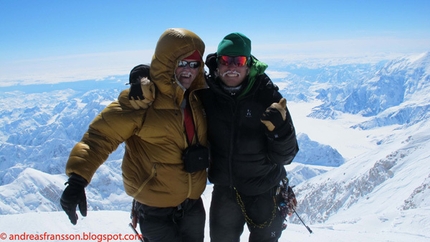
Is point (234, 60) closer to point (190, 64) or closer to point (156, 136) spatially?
Answer: point (190, 64)

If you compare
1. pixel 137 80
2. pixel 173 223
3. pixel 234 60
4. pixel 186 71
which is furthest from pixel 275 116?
pixel 173 223

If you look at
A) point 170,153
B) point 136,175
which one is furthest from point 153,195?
point 170,153

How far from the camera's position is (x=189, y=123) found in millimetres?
5445

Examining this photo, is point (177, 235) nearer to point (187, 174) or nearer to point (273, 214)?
point (187, 174)

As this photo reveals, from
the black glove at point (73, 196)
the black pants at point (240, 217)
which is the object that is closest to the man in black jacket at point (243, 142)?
the black pants at point (240, 217)

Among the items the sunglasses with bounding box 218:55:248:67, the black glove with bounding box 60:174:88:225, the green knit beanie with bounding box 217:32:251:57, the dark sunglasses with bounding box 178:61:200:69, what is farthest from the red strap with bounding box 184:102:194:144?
the black glove with bounding box 60:174:88:225

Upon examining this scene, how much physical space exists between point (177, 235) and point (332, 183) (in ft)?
404

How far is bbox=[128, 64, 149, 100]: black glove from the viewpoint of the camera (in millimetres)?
4898

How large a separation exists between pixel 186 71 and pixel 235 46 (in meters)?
0.96

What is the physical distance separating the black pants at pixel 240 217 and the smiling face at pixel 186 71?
226 cm

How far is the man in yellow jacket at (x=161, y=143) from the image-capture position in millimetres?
4879

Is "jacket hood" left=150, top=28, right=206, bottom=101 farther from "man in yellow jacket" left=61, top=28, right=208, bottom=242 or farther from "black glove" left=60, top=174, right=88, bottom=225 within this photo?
"black glove" left=60, top=174, right=88, bottom=225

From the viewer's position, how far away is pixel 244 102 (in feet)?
18.2

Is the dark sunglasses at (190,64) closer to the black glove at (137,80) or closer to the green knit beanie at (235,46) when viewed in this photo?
the green knit beanie at (235,46)
